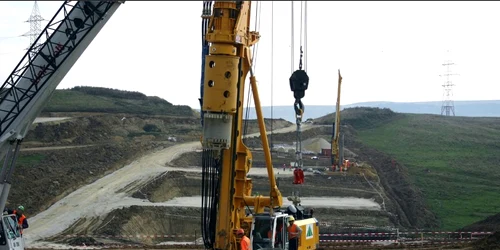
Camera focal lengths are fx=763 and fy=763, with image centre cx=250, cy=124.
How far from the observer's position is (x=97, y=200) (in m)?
43.9

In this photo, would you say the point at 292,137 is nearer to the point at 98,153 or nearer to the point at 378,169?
the point at 378,169

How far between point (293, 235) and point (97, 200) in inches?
1032

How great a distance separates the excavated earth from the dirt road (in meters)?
0.63

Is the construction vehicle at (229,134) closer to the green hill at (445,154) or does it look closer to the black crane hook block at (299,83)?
the black crane hook block at (299,83)

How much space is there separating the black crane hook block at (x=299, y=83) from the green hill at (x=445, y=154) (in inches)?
1098

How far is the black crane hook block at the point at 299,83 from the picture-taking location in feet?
67.7

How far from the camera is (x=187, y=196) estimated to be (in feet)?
164

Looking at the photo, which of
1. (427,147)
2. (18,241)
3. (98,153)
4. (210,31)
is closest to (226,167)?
(210,31)

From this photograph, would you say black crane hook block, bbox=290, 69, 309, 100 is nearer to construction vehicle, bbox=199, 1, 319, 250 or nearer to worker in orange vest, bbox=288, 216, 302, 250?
construction vehicle, bbox=199, 1, 319, 250

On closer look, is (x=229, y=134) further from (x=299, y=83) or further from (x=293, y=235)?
(x=293, y=235)

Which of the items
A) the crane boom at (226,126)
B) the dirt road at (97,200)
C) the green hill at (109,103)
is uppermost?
the green hill at (109,103)

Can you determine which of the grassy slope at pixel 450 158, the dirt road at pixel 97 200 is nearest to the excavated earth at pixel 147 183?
the dirt road at pixel 97 200

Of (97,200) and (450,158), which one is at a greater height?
(450,158)

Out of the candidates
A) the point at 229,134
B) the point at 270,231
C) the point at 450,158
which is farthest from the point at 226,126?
the point at 450,158
